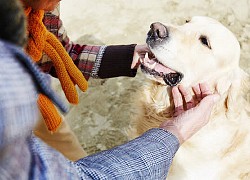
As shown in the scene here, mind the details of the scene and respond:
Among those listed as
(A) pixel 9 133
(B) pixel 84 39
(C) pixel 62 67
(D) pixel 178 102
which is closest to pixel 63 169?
(A) pixel 9 133

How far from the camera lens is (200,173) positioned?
6.92 feet

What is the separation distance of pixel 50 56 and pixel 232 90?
829 mm

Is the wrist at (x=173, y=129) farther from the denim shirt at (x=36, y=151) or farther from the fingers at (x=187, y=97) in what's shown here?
the fingers at (x=187, y=97)

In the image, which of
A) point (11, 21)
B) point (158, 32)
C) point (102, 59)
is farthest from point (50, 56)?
point (11, 21)

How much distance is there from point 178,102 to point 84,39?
59.3 inches

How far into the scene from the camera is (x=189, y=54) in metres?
1.99

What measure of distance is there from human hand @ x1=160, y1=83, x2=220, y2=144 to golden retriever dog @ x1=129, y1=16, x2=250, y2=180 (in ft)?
0.16

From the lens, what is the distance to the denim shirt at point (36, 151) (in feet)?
2.12

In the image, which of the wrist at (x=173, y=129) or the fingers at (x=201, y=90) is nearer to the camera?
the wrist at (x=173, y=129)

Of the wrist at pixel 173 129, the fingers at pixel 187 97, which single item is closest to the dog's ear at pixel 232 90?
the fingers at pixel 187 97

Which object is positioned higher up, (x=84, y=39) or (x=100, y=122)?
(x=84, y=39)

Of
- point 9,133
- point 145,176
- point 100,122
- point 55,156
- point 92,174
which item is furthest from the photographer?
point 100,122

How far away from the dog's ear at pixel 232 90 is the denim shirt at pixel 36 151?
0.68m

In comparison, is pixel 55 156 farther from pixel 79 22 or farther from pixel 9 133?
pixel 79 22
